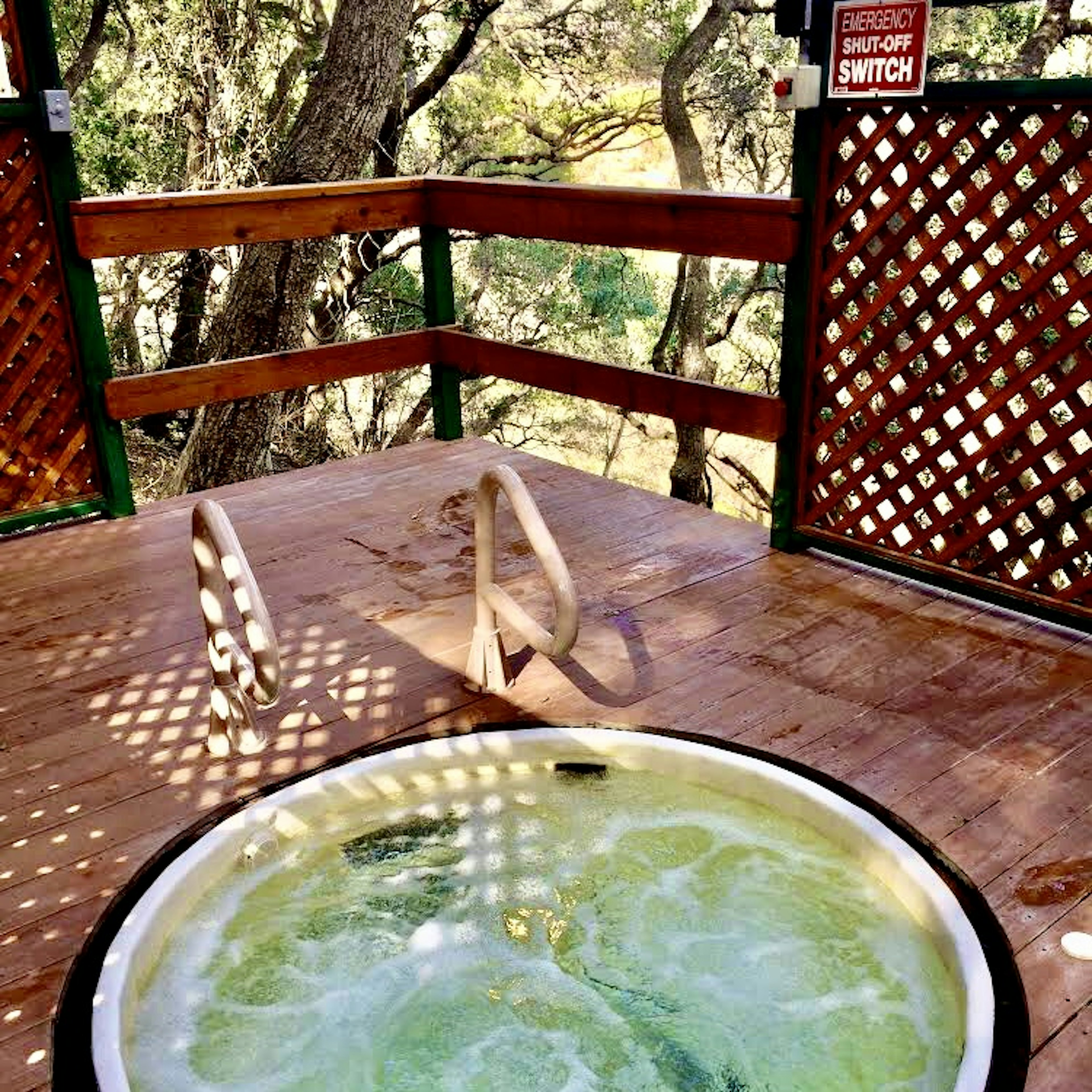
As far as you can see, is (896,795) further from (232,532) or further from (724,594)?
(232,532)

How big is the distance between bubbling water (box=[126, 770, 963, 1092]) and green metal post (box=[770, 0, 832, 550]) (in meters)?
1.35

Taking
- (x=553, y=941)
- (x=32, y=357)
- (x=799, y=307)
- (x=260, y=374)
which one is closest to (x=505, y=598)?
(x=553, y=941)

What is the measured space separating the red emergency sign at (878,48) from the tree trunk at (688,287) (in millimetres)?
7090

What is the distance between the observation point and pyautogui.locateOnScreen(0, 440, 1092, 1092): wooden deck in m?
2.15

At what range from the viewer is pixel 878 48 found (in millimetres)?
3037

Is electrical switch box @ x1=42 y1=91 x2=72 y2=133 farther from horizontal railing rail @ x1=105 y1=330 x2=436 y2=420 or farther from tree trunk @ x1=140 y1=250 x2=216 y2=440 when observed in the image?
tree trunk @ x1=140 y1=250 x2=216 y2=440

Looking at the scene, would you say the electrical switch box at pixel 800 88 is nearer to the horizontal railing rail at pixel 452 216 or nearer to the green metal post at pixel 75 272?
the horizontal railing rail at pixel 452 216

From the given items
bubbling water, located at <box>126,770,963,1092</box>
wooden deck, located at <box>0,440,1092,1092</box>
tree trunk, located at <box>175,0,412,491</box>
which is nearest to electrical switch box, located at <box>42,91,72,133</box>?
wooden deck, located at <box>0,440,1092,1092</box>

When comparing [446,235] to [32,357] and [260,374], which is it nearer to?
[260,374]

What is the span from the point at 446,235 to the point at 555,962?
321cm

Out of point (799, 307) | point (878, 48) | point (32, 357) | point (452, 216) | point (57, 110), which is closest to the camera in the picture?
point (878, 48)

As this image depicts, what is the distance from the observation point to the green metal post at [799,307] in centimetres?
321

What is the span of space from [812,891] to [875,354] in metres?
1.67

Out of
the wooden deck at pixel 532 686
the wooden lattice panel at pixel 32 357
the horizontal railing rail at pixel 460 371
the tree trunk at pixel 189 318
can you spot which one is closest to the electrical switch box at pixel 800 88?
the horizontal railing rail at pixel 460 371
